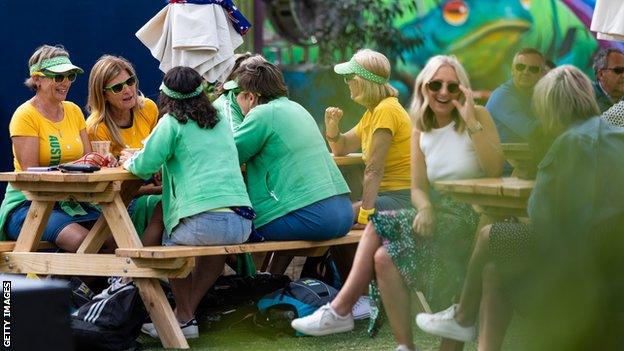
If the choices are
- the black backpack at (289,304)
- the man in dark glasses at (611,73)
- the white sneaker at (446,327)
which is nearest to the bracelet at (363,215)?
the black backpack at (289,304)

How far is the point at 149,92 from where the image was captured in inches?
295

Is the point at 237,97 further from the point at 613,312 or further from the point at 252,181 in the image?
the point at 613,312

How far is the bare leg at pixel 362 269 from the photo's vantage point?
13.0 feet

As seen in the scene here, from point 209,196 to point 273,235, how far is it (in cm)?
46

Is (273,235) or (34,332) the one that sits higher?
(34,332)

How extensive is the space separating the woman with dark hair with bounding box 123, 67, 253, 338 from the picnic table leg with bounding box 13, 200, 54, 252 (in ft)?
1.54

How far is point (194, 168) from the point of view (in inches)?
193

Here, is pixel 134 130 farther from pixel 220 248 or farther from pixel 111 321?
pixel 111 321

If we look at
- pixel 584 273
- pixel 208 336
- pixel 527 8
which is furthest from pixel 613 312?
pixel 208 336

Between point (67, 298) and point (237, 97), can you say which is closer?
point (67, 298)

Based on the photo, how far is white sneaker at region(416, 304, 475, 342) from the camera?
346 centimetres

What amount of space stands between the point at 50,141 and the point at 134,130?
52 centimetres

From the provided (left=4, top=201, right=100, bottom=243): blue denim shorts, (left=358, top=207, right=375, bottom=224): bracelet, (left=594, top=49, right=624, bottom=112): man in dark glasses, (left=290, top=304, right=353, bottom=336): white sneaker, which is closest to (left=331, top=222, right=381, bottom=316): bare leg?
(left=290, top=304, right=353, bottom=336): white sneaker

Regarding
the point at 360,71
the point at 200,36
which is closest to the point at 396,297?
the point at 360,71
